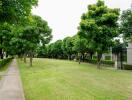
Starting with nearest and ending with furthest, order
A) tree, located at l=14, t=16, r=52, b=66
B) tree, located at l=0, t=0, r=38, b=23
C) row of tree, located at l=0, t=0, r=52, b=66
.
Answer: tree, located at l=0, t=0, r=38, b=23, row of tree, located at l=0, t=0, r=52, b=66, tree, located at l=14, t=16, r=52, b=66

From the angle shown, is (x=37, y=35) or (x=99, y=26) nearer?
(x=99, y=26)

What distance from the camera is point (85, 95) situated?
14.1 metres

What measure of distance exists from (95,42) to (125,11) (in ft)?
21.2

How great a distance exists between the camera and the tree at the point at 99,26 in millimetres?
34844

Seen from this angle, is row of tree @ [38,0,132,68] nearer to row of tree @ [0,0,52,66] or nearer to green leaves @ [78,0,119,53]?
green leaves @ [78,0,119,53]

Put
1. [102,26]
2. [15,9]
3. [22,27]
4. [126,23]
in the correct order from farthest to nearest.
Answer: [126,23], [102,26], [22,27], [15,9]

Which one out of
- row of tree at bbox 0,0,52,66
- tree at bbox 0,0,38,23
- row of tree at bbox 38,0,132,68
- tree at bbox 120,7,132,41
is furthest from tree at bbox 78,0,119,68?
tree at bbox 0,0,38,23

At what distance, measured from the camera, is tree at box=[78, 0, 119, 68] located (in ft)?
114

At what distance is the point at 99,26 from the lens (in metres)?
35.9

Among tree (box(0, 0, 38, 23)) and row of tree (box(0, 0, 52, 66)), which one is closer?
tree (box(0, 0, 38, 23))

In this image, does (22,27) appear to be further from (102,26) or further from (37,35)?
(37,35)

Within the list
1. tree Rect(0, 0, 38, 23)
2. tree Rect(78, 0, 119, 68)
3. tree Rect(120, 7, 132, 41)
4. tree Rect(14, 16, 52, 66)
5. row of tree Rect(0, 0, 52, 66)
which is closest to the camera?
tree Rect(0, 0, 38, 23)

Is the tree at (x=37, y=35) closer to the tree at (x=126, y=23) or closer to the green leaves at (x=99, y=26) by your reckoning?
the green leaves at (x=99, y=26)

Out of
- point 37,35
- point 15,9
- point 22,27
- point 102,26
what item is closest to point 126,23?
point 102,26
